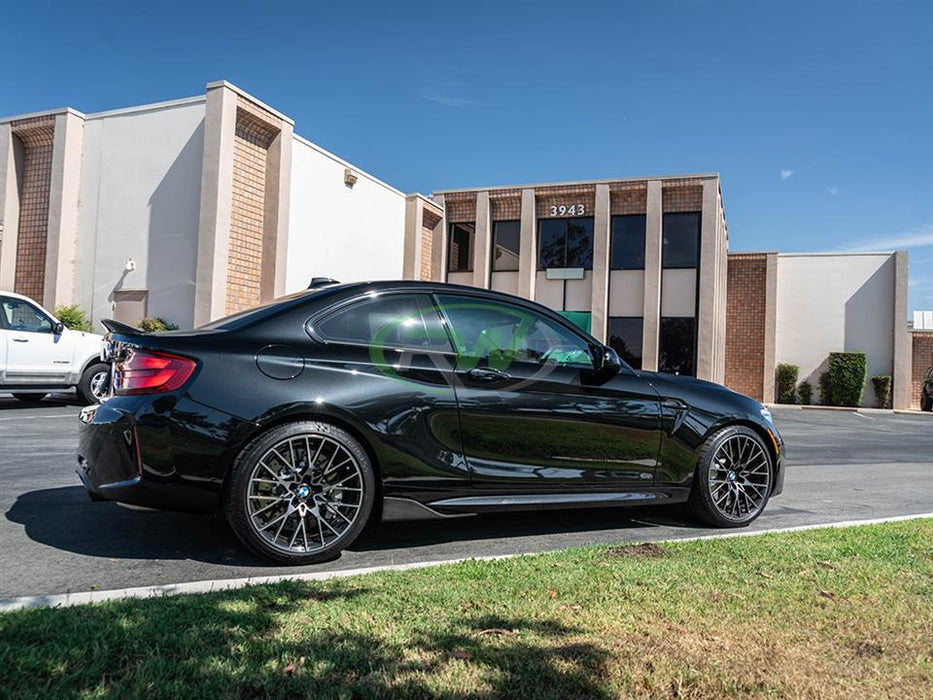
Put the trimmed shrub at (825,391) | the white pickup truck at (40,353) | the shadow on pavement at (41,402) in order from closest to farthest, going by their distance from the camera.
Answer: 1. the white pickup truck at (40,353)
2. the shadow on pavement at (41,402)
3. the trimmed shrub at (825,391)

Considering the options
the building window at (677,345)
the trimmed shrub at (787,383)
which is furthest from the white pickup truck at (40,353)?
the trimmed shrub at (787,383)

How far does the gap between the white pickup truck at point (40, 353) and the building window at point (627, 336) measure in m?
17.0

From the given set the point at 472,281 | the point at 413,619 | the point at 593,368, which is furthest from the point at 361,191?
the point at 413,619

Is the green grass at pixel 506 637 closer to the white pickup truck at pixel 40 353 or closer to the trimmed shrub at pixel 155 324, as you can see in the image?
the white pickup truck at pixel 40 353

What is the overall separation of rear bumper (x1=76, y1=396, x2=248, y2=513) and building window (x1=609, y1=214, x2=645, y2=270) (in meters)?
22.1

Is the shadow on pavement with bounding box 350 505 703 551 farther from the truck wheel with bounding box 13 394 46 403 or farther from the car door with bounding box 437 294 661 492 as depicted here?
the truck wheel with bounding box 13 394 46 403

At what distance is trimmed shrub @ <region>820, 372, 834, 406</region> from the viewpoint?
25.7m

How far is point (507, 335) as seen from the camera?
4.46 meters

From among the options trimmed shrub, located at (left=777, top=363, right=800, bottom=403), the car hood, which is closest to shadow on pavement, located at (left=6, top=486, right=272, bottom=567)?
the car hood

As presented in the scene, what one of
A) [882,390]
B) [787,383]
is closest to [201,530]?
[787,383]

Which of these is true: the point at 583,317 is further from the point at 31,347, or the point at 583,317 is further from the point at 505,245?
the point at 31,347

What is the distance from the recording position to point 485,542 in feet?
14.2

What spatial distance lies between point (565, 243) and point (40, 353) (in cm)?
1811

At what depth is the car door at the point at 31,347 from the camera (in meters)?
10.3
